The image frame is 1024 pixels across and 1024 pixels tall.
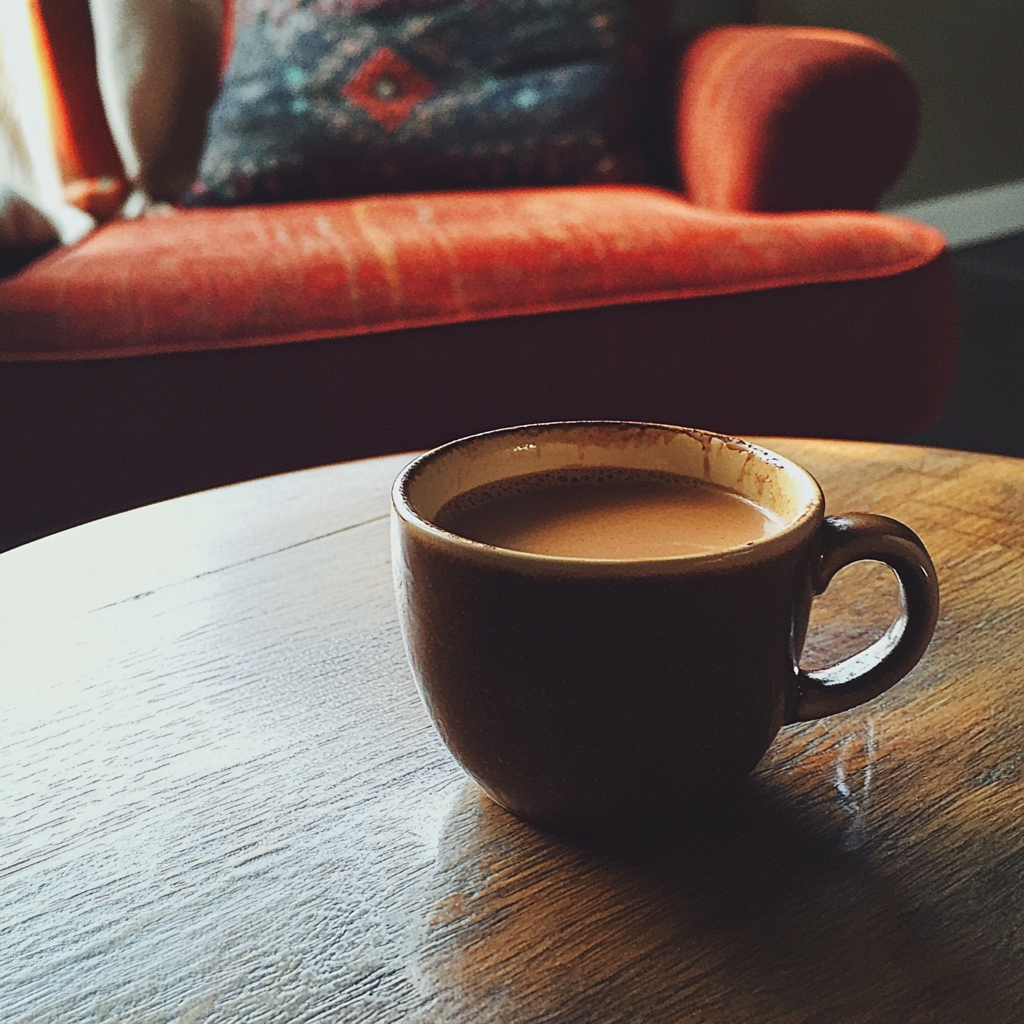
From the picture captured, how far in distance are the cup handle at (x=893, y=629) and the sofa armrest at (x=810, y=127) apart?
1274mm

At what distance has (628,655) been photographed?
0.31 meters

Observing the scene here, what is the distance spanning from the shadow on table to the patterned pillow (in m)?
1.53

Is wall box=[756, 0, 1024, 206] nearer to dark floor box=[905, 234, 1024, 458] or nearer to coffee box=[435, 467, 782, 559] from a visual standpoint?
dark floor box=[905, 234, 1024, 458]

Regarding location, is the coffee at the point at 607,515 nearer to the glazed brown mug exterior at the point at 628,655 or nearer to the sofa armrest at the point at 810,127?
the glazed brown mug exterior at the point at 628,655

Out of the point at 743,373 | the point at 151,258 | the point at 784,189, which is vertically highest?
the point at 151,258

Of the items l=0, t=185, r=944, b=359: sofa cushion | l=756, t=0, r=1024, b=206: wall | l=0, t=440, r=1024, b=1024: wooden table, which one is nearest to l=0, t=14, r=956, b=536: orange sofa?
l=0, t=185, r=944, b=359: sofa cushion

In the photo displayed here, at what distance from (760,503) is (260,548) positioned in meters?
0.30

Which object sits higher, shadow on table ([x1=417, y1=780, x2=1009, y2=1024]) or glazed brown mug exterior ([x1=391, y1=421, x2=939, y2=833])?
glazed brown mug exterior ([x1=391, y1=421, x2=939, y2=833])

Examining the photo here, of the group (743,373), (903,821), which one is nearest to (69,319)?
(743,373)

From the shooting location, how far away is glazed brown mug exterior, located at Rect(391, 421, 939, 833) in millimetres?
308

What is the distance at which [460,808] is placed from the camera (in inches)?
14.8

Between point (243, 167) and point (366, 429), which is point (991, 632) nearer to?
point (366, 429)

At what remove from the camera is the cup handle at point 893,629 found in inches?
14.0

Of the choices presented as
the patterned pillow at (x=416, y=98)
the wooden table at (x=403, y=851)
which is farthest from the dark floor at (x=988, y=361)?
the wooden table at (x=403, y=851)
